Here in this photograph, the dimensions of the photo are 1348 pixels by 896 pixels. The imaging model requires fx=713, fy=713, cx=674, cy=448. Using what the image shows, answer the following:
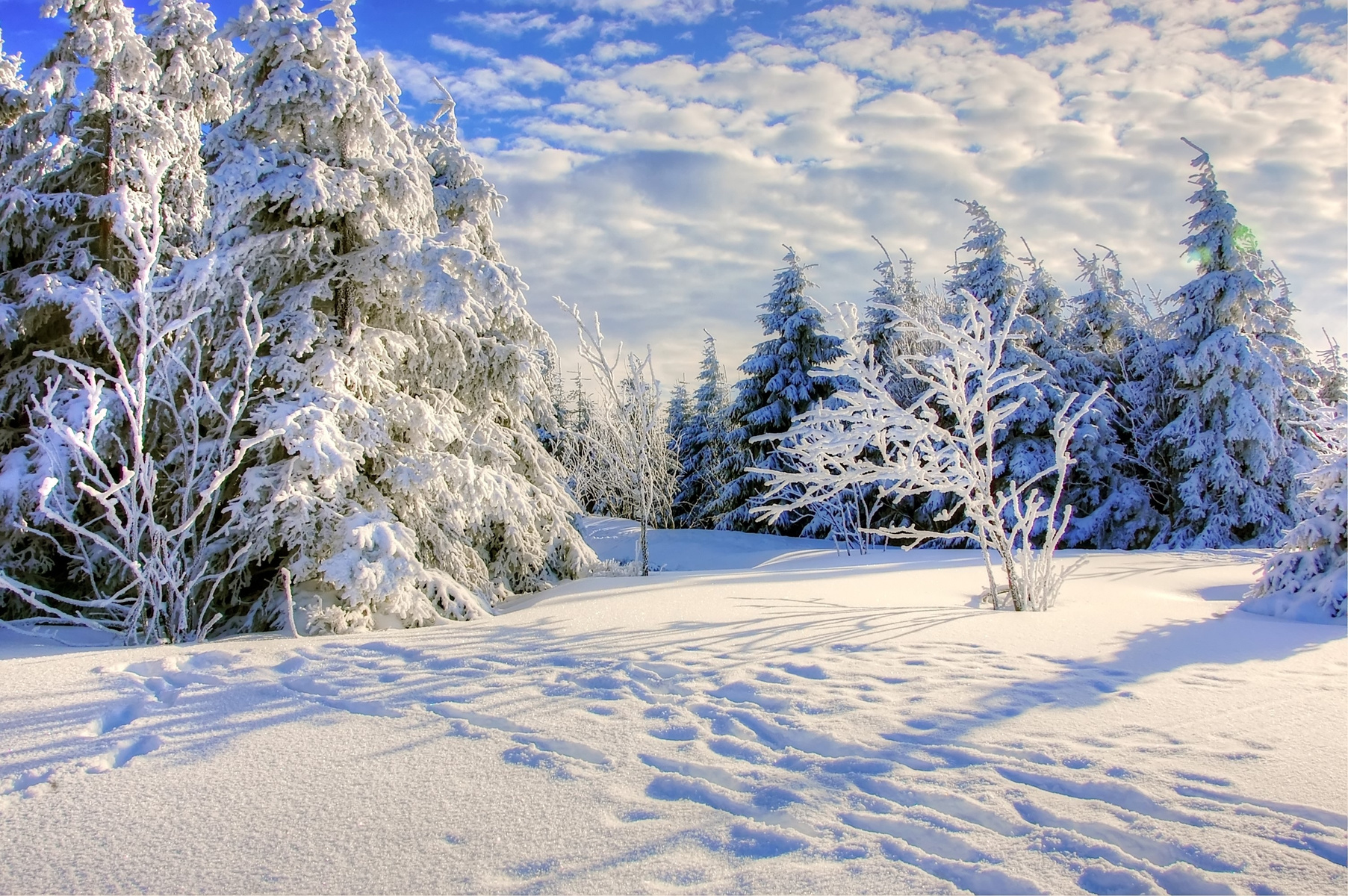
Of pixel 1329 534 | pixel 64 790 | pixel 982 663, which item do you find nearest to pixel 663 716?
pixel 982 663

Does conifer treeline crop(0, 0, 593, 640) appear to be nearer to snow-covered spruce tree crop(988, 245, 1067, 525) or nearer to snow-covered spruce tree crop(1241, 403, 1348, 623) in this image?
snow-covered spruce tree crop(1241, 403, 1348, 623)

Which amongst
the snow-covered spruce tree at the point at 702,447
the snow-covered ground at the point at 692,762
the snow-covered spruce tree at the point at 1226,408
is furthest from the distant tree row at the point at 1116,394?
the snow-covered ground at the point at 692,762

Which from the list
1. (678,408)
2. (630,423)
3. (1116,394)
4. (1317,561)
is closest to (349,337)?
(630,423)

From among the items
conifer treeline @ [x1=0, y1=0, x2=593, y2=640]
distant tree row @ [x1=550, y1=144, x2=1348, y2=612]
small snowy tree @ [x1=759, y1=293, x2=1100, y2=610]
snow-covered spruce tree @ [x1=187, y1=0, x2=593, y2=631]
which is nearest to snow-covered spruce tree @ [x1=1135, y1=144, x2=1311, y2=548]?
distant tree row @ [x1=550, y1=144, x2=1348, y2=612]

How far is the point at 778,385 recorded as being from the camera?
2025 centimetres

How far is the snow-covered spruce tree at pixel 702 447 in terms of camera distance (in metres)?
27.3

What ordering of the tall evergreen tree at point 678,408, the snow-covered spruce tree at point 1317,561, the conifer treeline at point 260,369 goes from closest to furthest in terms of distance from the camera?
1. the snow-covered spruce tree at point 1317,561
2. the conifer treeline at point 260,369
3. the tall evergreen tree at point 678,408

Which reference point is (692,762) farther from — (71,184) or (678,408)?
(678,408)

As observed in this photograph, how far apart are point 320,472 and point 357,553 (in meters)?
0.79

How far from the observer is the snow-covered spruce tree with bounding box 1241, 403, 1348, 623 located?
20.5 feet

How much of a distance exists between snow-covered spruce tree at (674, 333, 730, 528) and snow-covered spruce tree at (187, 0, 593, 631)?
18.7 meters

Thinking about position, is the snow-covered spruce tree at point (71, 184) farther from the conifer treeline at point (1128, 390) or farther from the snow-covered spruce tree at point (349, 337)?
the conifer treeline at point (1128, 390)

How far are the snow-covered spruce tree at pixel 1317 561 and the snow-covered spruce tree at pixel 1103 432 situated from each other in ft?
34.5

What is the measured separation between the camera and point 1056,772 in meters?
2.92
